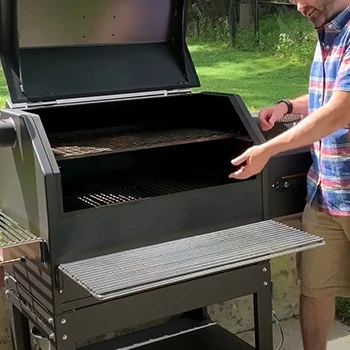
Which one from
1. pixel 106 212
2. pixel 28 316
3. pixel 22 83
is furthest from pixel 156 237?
pixel 22 83

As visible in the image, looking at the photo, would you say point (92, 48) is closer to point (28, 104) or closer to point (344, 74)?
point (28, 104)

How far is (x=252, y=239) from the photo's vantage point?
6.03 ft

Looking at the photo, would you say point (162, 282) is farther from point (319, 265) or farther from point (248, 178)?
point (319, 265)

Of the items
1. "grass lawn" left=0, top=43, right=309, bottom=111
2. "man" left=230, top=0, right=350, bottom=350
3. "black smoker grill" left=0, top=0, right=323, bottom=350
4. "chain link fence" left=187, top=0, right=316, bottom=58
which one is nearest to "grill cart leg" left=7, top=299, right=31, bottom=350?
"black smoker grill" left=0, top=0, right=323, bottom=350

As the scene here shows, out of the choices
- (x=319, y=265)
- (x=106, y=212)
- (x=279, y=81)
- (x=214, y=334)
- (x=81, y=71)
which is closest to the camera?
(x=106, y=212)

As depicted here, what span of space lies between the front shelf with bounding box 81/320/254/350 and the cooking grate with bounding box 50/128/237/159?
77cm

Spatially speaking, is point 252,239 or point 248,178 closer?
point 252,239

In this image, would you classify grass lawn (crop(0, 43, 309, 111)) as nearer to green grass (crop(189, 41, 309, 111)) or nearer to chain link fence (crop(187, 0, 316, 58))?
green grass (crop(189, 41, 309, 111))

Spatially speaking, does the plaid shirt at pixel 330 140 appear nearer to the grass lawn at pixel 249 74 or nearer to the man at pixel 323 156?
the man at pixel 323 156

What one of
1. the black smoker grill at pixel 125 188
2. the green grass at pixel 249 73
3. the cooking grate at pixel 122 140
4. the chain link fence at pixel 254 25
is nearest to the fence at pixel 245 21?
the chain link fence at pixel 254 25

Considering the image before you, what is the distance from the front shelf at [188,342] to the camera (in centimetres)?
235

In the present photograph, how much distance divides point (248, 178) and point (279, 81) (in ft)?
10.3

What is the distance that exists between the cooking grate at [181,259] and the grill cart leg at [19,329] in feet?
1.89

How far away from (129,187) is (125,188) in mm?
16
